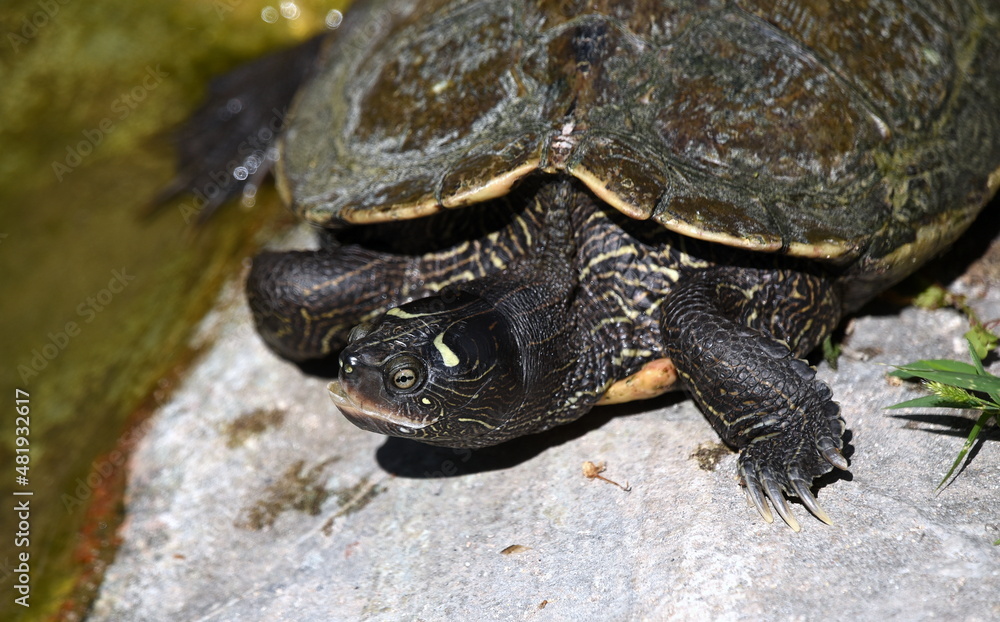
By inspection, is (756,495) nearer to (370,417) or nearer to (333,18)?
(370,417)

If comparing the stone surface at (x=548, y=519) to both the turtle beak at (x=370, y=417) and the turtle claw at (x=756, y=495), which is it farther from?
the turtle beak at (x=370, y=417)

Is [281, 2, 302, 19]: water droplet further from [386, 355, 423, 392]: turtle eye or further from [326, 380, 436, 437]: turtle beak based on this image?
[386, 355, 423, 392]: turtle eye

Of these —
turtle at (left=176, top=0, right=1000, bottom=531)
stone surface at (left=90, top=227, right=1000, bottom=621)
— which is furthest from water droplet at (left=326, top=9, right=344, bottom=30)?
stone surface at (left=90, top=227, right=1000, bottom=621)

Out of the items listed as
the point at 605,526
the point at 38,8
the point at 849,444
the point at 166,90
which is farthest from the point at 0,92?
the point at 849,444
